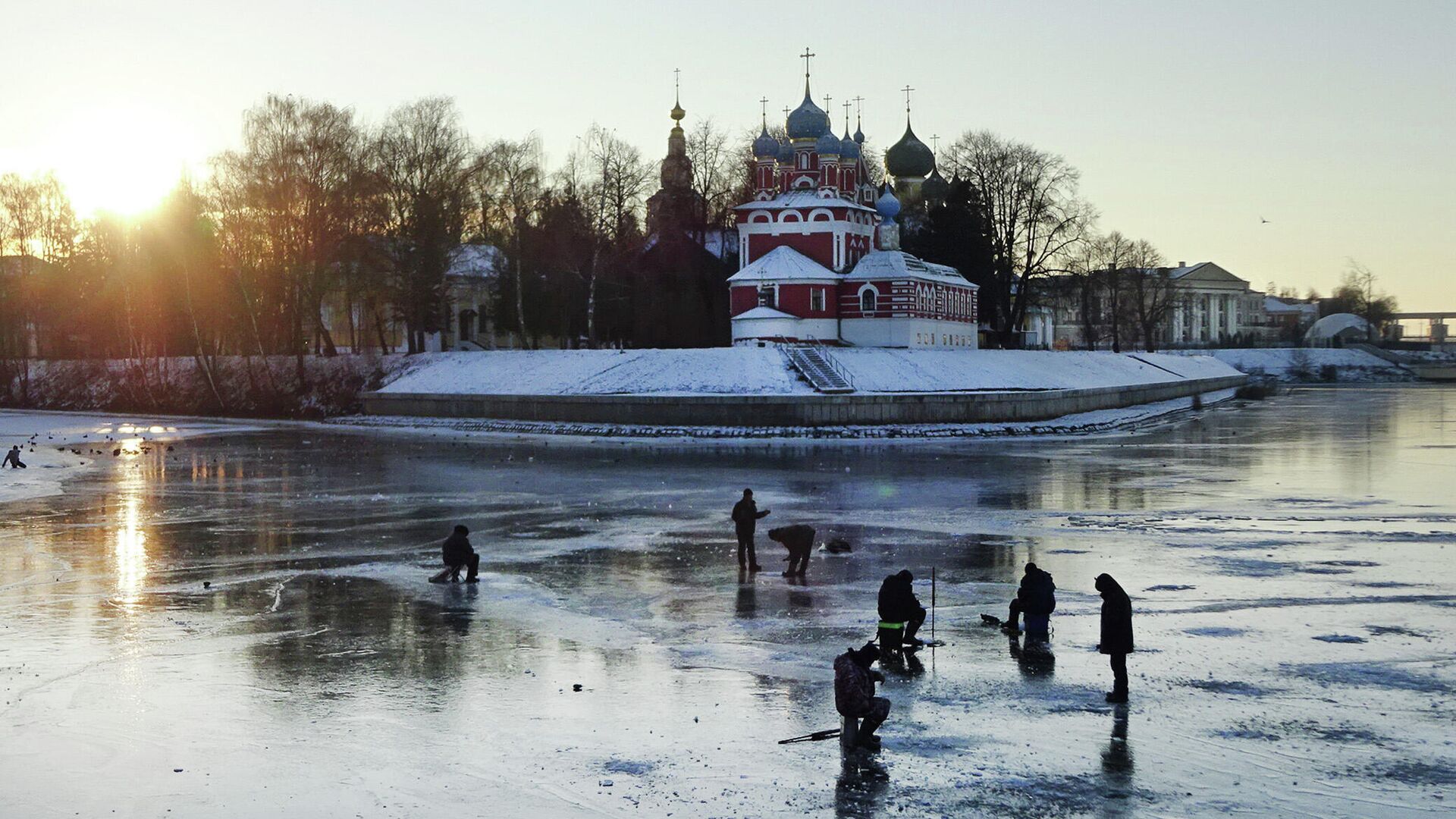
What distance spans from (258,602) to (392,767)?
9098 millimetres

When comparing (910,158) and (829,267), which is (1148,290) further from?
(829,267)

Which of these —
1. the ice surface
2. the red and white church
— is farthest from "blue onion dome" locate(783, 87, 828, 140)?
the ice surface

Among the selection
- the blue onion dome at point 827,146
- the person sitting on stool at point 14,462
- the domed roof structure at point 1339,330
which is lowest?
the person sitting on stool at point 14,462

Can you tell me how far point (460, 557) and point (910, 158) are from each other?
299 feet

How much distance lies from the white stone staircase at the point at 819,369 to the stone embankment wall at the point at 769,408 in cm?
313

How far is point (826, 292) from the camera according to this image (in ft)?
277

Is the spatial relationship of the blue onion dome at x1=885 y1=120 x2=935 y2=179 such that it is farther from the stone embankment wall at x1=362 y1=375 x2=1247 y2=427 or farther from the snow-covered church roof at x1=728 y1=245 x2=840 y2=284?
the stone embankment wall at x1=362 y1=375 x2=1247 y2=427

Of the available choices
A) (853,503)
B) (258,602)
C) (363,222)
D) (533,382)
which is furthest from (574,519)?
(363,222)

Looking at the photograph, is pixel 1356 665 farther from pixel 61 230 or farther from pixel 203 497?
pixel 61 230

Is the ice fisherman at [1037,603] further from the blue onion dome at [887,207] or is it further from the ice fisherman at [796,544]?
the blue onion dome at [887,207]

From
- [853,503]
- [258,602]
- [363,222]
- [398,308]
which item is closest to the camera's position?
[258,602]

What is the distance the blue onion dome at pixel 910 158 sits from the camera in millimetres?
109438

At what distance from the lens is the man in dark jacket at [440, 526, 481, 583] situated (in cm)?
2259

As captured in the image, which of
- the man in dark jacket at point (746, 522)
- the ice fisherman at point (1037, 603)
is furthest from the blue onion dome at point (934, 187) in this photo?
the ice fisherman at point (1037, 603)
